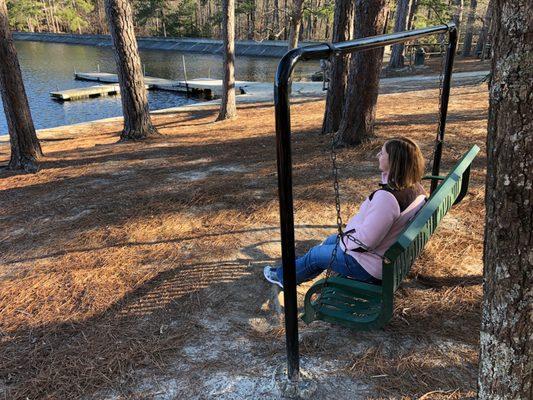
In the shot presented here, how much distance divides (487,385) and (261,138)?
7177 mm

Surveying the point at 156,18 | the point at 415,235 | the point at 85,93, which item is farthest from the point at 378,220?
the point at 156,18

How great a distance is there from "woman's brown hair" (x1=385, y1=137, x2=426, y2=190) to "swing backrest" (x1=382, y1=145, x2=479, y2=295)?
18 centimetres

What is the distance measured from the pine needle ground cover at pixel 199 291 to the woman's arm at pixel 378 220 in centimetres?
64

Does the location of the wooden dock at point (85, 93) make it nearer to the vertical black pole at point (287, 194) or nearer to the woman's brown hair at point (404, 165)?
the woman's brown hair at point (404, 165)

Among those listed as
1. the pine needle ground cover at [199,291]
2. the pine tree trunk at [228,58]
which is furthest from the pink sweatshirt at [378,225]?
the pine tree trunk at [228,58]

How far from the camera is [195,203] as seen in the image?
5.11m

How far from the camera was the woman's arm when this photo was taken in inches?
99.7

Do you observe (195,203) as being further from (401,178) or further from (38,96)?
(38,96)

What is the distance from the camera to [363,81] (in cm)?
647

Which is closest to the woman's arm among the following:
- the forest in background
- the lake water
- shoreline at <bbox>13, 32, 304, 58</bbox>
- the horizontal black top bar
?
the horizontal black top bar

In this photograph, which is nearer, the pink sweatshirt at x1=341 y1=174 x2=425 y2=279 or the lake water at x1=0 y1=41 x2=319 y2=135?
the pink sweatshirt at x1=341 y1=174 x2=425 y2=279

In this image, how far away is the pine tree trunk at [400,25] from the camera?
1988 cm

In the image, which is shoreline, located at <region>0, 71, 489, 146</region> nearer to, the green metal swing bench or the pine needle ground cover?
the pine needle ground cover

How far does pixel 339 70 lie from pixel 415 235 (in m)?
6.29
